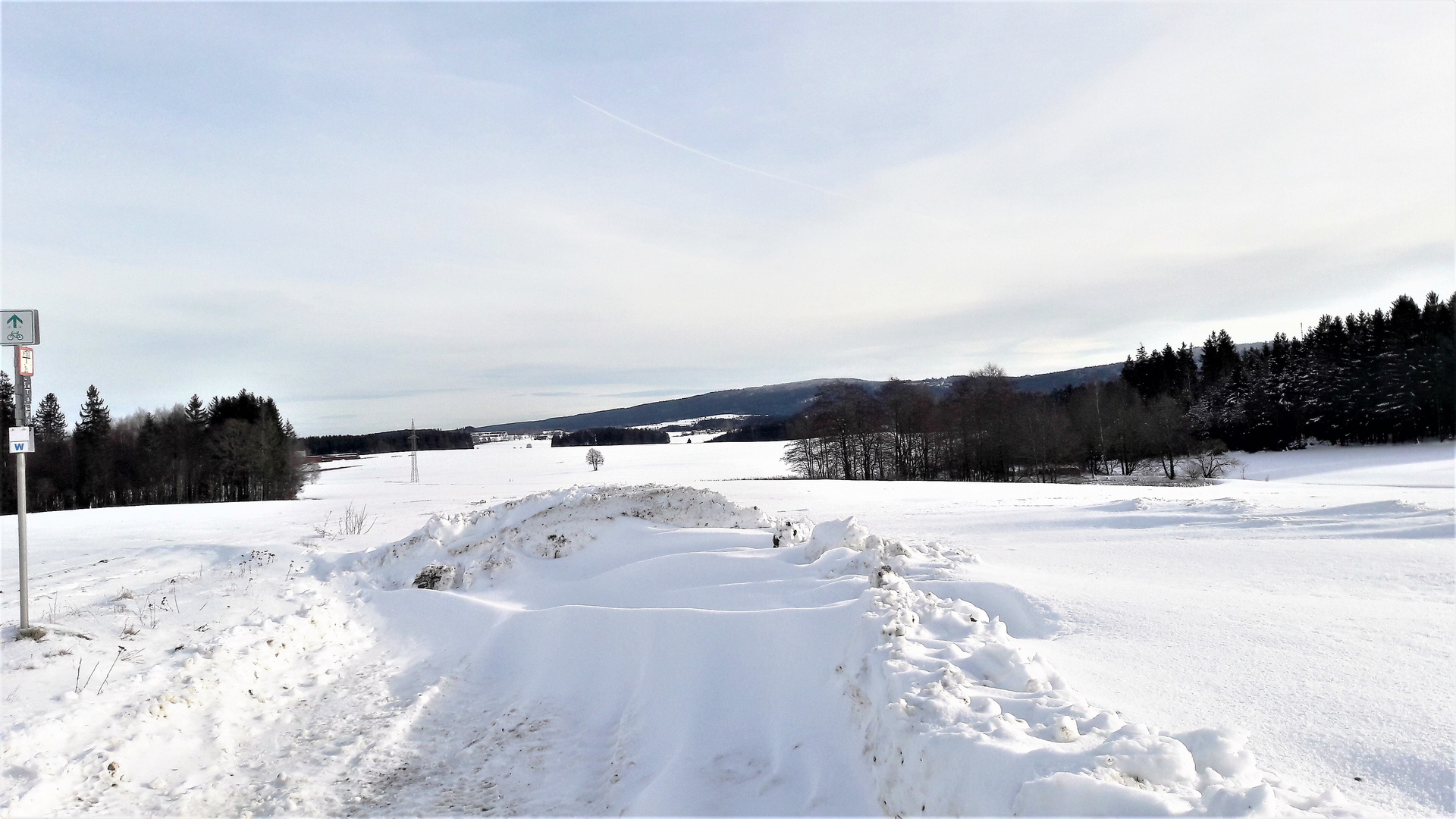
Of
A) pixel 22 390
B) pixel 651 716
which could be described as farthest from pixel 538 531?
pixel 651 716

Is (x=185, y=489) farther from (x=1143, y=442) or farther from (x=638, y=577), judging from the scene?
(x=1143, y=442)

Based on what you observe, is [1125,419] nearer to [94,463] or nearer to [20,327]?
[20,327]

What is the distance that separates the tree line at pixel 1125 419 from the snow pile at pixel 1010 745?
3706cm

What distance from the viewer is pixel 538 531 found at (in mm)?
11383

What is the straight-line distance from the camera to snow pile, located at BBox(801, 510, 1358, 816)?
8.13ft

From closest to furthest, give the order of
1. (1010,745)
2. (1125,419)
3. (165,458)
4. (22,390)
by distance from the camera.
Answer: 1. (1010,745)
2. (22,390)
3. (1125,419)
4. (165,458)

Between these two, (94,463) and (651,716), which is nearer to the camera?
(651,716)

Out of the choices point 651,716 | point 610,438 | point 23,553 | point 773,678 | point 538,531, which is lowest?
point 651,716

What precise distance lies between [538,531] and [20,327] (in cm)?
676

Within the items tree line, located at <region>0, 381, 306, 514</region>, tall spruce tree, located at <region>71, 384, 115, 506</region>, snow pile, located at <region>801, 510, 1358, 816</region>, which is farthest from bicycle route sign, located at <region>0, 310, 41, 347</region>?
tall spruce tree, located at <region>71, 384, 115, 506</region>

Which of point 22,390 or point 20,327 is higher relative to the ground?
point 20,327

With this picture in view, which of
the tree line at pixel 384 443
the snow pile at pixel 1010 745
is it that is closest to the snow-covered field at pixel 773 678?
the snow pile at pixel 1010 745

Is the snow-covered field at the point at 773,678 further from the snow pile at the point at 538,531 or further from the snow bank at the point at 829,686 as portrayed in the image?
the snow pile at the point at 538,531

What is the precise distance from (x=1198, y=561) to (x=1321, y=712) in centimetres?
517
